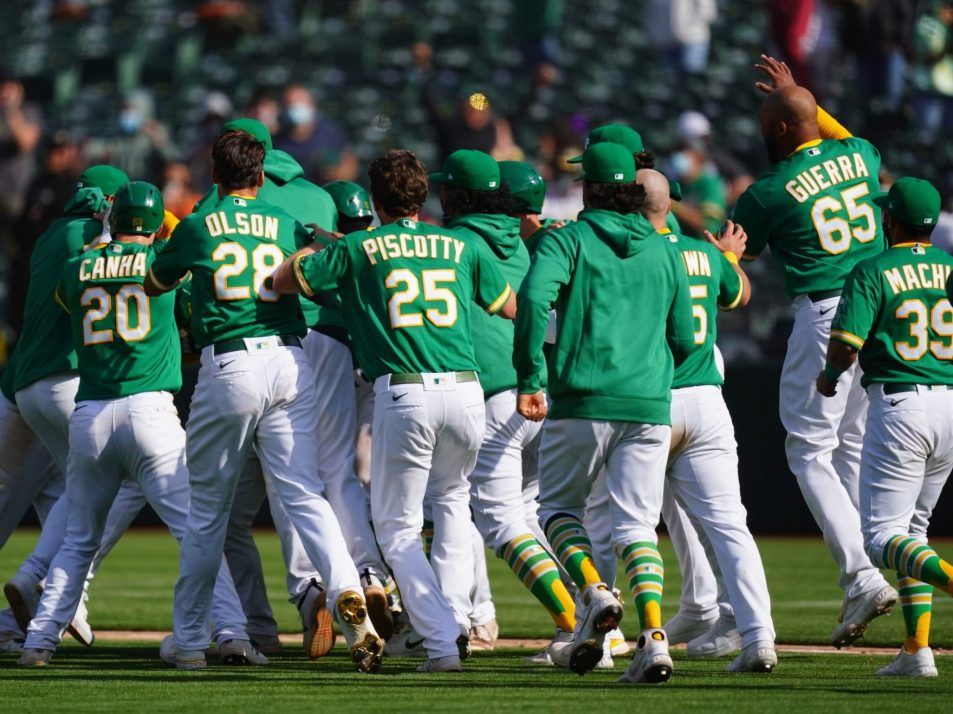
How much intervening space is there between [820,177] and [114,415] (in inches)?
146

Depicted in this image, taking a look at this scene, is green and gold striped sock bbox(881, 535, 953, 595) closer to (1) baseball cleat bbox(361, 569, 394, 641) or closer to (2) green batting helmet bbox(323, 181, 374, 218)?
(1) baseball cleat bbox(361, 569, 394, 641)

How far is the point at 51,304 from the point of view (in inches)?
309

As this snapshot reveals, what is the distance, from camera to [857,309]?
6746 millimetres

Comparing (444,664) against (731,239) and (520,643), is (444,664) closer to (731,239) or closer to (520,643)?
(520,643)

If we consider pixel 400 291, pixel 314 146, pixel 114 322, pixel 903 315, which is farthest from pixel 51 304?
pixel 314 146

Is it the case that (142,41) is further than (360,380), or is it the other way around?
(142,41)

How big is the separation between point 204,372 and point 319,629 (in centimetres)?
140

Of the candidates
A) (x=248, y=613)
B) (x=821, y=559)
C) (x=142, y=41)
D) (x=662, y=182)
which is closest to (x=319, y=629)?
(x=248, y=613)

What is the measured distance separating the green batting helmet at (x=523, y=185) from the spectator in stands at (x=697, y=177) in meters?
5.35

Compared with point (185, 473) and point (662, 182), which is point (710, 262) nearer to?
point (662, 182)

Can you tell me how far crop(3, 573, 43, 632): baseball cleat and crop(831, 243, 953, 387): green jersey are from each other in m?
4.09

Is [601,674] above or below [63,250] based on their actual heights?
below

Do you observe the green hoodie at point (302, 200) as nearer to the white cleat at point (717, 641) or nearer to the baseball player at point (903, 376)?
the white cleat at point (717, 641)

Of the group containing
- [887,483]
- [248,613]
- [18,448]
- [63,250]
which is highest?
[63,250]
